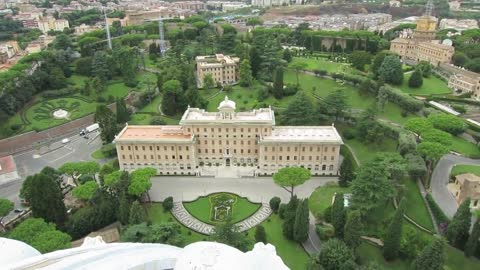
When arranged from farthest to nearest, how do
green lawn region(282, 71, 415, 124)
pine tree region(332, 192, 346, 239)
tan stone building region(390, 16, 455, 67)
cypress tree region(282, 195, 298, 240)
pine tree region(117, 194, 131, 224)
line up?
1. tan stone building region(390, 16, 455, 67)
2. green lawn region(282, 71, 415, 124)
3. pine tree region(117, 194, 131, 224)
4. cypress tree region(282, 195, 298, 240)
5. pine tree region(332, 192, 346, 239)

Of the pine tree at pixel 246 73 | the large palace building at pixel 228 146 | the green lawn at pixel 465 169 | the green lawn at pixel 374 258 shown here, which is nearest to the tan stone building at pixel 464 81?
the green lawn at pixel 465 169

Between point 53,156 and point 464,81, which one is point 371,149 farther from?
point 53,156

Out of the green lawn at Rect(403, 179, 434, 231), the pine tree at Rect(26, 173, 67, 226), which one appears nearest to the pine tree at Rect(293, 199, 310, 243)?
the green lawn at Rect(403, 179, 434, 231)

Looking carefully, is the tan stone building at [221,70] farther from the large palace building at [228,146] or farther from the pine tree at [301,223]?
the pine tree at [301,223]

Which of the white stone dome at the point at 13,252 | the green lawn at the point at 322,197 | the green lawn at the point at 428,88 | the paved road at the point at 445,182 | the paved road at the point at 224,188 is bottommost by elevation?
the paved road at the point at 224,188

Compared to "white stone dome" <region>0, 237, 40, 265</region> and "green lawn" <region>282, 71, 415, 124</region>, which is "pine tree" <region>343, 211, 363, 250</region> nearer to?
"white stone dome" <region>0, 237, 40, 265</region>

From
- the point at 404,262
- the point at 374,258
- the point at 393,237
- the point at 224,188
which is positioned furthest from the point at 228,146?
the point at 404,262
